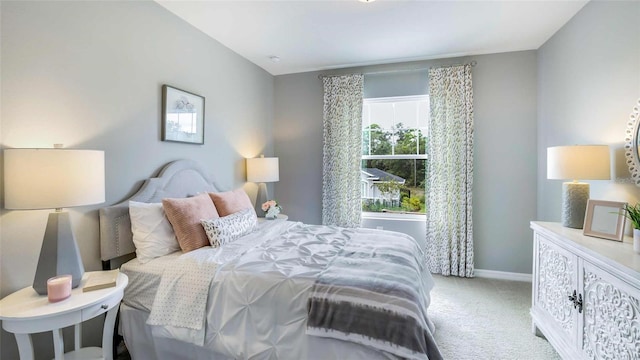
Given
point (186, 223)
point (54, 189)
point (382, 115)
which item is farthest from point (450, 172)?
point (54, 189)

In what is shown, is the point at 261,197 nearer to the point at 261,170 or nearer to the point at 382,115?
the point at 261,170

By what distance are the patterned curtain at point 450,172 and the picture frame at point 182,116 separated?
2.79 m

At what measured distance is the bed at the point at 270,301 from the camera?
4.64 feet

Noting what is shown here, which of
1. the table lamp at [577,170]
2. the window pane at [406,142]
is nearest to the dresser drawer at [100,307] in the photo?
the table lamp at [577,170]

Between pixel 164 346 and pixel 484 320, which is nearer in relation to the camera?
pixel 164 346

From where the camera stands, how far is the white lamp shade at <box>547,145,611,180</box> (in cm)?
200

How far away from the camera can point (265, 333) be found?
1.58m

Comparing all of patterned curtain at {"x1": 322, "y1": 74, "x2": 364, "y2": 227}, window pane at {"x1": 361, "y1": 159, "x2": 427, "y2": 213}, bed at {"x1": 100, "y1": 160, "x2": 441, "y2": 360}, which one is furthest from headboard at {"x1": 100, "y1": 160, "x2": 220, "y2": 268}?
window pane at {"x1": 361, "y1": 159, "x2": 427, "y2": 213}

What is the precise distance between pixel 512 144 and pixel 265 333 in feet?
11.6

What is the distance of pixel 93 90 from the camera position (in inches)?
77.0

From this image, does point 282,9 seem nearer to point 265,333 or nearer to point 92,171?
point 92,171

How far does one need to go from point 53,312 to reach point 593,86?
3.94 metres

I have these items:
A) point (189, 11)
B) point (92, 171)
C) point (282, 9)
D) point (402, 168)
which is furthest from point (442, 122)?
point (92, 171)

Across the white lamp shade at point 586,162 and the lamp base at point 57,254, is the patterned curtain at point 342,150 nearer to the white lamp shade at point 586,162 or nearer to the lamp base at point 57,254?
the white lamp shade at point 586,162
